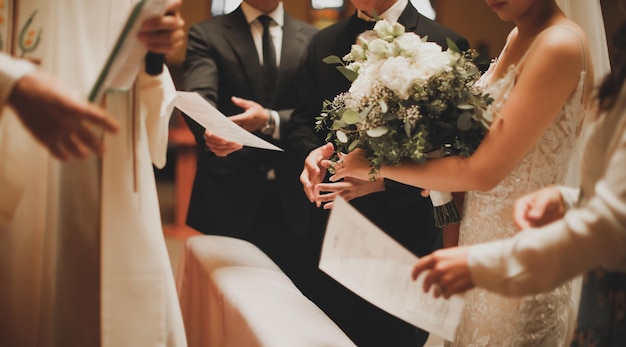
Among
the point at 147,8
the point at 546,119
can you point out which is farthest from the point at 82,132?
the point at 546,119

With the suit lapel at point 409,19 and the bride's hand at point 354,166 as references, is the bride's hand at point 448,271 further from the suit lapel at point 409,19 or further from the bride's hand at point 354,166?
the suit lapel at point 409,19

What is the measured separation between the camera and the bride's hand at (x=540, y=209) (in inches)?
46.1

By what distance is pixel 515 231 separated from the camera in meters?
1.73

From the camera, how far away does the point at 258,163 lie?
317cm

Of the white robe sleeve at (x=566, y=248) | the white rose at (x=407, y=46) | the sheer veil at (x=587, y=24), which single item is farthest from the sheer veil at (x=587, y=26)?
the white robe sleeve at (x=566, y=248)

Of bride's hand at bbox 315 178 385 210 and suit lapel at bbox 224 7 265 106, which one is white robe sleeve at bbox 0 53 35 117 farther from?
suit lapel at bbox 224 7 265 106

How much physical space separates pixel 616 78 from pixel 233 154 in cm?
222

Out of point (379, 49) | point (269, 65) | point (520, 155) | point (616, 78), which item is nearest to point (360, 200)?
point (379, 49)

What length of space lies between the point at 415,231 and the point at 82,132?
5.08 feet

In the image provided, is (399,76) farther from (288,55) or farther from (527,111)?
(288,55)

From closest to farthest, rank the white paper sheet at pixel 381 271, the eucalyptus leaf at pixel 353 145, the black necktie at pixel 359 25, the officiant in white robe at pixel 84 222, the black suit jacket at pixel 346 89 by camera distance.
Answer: the white paper sheet at pixel 381 271 < the officiant in white robe at pixel 84 222 < the eucalyptus leaf at pixel 353 145 < the black suit jacket at pixel 346 89 < the black necktie at pixel 359 25

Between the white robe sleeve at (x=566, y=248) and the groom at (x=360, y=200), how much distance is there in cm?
110

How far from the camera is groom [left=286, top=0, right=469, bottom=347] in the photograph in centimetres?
243

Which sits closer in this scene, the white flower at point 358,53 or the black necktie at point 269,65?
the white flower at point 358,53
